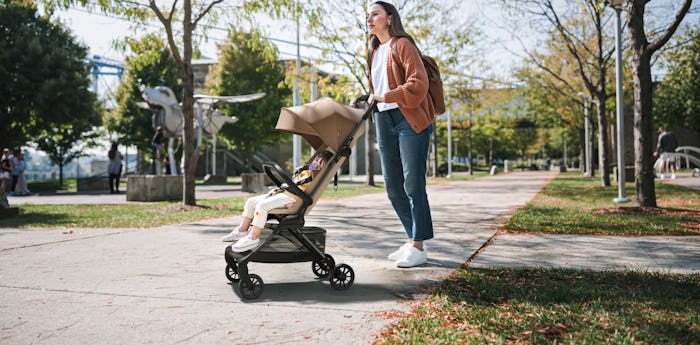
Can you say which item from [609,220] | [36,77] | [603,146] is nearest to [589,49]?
[603,146]

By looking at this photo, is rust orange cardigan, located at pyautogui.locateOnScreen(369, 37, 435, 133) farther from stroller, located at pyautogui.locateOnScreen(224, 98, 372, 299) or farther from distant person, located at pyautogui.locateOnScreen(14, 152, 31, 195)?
distant person, located at pyautogui.locateOnScreen(14, 152, 31, 195)

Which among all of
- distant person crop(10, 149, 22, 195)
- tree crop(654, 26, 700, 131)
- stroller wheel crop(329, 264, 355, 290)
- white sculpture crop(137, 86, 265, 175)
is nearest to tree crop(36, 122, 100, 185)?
distant person crop(10, 149, 22, 195)

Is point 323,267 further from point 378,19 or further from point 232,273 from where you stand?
point 378,19

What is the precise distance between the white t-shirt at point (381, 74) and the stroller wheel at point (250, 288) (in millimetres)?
1796

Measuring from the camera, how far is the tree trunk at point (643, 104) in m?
9.05

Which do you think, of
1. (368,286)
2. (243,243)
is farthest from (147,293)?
(368,286)

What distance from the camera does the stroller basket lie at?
3.69 meters

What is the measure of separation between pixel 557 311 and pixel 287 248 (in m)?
1.81

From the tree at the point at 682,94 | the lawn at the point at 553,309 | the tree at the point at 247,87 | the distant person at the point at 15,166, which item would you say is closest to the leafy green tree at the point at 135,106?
the tree at the point at 247,87

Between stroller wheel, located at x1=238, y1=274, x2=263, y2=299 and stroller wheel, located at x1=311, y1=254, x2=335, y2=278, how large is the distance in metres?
0.53

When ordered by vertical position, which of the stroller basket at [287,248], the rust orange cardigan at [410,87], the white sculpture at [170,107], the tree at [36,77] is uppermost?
the tree at [36,77]

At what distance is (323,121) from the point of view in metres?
3.76

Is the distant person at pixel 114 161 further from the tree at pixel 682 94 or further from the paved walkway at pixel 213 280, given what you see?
the tree at pixel 682 94

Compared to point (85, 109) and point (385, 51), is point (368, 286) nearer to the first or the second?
point (385, 51)
